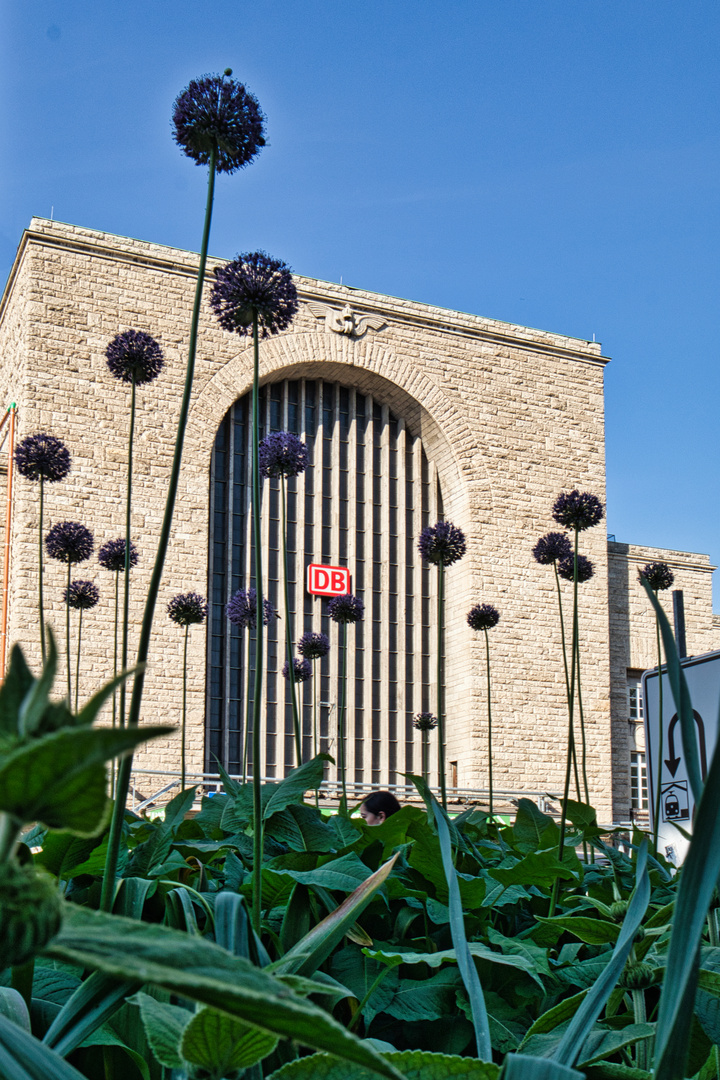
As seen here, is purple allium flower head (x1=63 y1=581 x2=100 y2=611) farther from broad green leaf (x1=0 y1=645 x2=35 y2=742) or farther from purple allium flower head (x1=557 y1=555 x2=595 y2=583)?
broad green leaf (x1=0 y1=645 x2=35 y2=742)

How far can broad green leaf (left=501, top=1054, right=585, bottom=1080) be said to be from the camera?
1.44 feet

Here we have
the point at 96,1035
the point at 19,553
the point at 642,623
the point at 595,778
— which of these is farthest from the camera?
the point at 642,623

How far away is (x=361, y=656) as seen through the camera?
16266 millimetres

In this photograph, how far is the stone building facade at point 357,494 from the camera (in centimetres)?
1451

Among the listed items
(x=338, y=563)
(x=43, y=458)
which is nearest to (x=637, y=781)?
(x=338, y=563)

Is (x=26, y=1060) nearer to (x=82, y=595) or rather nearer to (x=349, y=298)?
(x=82, y=595)

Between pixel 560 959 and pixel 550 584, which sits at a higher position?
pixel 550 584

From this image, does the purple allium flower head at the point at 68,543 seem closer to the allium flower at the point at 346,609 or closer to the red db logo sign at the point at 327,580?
the allium flower at the point at 346,609

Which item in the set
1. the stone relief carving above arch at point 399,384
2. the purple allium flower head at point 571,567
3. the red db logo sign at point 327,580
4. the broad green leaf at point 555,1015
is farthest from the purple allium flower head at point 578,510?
the stone relief carving above arch at point 399,384

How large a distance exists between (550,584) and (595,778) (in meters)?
3.35

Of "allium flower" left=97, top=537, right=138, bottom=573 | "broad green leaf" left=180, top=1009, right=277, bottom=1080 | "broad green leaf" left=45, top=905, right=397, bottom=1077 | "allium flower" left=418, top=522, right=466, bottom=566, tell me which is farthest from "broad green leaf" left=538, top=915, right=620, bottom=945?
"allium flower" left=97, top=537, right=138, bottom=573

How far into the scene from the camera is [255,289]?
1.88 metres

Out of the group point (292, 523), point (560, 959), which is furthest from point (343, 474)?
point (560, 959)

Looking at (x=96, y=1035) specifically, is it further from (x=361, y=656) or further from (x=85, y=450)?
(x=361, y=656)
